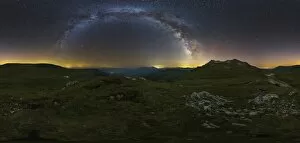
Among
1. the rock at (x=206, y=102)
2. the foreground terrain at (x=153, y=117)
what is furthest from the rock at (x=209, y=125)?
the rock at (x=206, y=102)

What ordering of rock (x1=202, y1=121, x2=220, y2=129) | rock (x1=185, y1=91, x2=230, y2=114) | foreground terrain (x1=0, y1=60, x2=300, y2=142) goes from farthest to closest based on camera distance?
rock (x1=185, y1=91, x2=230, y2=114) → rock (x1=202, y1=121, x2=220, y2=129) → foreground terrain (x1=0, y1=60, x2=300, y2=142)

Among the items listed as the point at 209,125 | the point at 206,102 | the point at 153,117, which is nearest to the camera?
the point at 209,125

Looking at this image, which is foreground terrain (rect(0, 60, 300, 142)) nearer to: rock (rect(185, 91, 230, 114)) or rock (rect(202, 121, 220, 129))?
rock (rect(185, 91, 230, 114))

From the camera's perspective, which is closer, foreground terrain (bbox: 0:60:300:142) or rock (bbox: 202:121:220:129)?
foreground terrain (bbox: 0:60:300:142)

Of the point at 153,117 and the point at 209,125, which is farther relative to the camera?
the point at 153,117

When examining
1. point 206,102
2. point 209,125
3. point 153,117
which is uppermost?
point 206,102

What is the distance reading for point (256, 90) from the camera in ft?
608

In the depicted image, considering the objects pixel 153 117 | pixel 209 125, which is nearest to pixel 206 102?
pixel 153 117

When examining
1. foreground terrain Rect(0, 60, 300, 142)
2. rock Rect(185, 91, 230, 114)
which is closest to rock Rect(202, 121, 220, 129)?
foreground terrain Rect(0, 60, 300, 142)

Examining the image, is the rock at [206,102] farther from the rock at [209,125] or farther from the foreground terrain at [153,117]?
the rock at [209,125]

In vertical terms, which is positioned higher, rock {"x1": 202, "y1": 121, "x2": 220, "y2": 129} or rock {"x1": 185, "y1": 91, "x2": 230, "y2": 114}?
rock {"x1": 185, "y1": 91, "x2": 230, "y2": 114}

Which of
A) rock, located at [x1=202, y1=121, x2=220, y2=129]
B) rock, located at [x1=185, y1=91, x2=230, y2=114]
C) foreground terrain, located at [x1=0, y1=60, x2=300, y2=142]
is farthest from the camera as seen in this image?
rock, located at [x1=185, y1=91, x2=230, y2=114]

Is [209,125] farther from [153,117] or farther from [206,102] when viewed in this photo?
[206,102]

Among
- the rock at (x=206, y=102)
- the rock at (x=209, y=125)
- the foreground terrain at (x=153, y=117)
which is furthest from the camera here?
the rock at (x=206, y=102)
